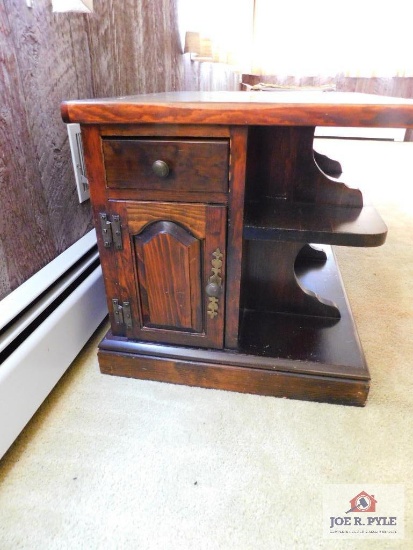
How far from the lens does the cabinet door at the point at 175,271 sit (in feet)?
2.37

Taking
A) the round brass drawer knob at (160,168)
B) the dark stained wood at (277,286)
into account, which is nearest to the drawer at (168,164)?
the round brass drawer knob at (160,168)

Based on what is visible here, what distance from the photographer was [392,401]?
0.83 meters

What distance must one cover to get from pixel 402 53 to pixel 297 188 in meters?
3.89

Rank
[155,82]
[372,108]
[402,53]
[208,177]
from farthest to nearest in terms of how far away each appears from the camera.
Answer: [402,53], [155,82], [208,177], [372,108]

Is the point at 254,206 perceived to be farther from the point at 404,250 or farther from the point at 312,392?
the point at 404,250

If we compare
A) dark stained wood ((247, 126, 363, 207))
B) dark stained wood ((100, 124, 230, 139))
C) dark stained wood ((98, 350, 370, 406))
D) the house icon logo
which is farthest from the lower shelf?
dark stained wood ((100, 124, 230, 139))

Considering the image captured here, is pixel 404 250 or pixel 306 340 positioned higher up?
pixel 306 340

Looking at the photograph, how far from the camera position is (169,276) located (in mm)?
783

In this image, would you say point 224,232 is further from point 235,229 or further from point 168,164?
point 168,164

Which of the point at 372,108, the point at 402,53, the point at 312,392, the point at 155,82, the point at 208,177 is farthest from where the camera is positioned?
the point at 402,53

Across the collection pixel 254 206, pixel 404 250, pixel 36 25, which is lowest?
pixel 404 250

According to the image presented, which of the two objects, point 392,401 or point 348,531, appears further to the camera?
point 392,401

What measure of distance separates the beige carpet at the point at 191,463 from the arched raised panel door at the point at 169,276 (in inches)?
6.6

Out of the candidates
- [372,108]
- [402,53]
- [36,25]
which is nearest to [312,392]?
[372,108]
